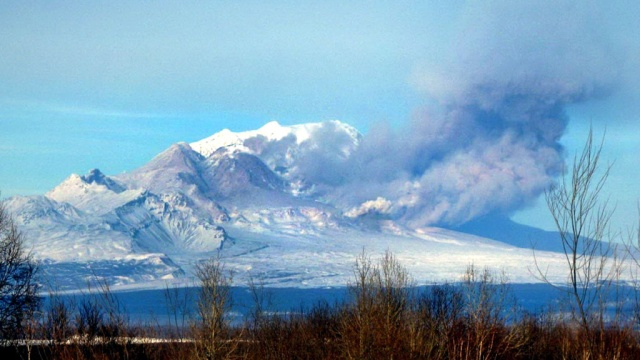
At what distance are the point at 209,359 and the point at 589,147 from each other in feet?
48.1

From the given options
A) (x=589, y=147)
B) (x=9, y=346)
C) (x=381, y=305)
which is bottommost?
(x=9, y=346)

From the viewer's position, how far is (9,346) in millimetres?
34062

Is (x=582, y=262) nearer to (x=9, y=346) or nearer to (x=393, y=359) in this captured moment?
(x=393, y=359)

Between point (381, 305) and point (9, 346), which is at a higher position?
point (381, 305)

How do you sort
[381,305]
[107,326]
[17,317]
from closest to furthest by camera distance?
[381,305]
[107,326]
[17,317]

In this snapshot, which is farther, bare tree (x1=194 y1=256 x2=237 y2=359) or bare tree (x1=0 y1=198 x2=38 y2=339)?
bare tree (x1=0 y1=198 x2=38 y2=339)

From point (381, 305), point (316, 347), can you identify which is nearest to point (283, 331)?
point (316, 347)

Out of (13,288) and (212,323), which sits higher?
(13,288)

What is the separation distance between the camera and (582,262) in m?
14.3

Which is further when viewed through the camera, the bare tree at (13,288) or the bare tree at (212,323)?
the bare tree at (13,288)

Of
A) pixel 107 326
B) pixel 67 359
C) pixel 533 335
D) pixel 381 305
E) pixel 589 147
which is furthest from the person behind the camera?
pixel 533 335

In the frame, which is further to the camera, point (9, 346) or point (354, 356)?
point (9, 346)

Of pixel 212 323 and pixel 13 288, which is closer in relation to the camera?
pixel 212 323

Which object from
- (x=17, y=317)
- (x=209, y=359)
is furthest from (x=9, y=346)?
(x=209, y=359)
